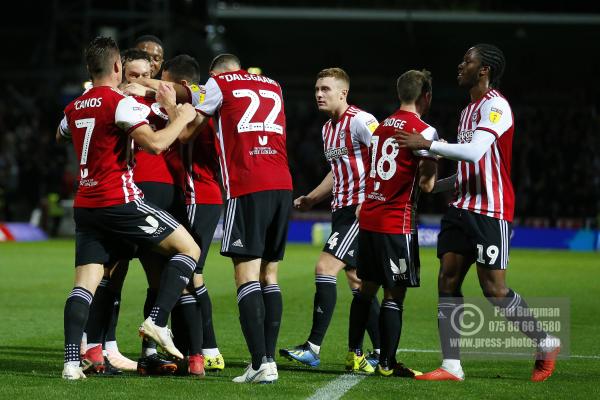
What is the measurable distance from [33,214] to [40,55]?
8973 millimetres

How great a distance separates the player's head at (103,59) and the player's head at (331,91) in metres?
2.00

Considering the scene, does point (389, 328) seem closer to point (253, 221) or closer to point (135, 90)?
point (253, 221)

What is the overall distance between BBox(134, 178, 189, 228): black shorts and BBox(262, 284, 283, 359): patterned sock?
896 mm

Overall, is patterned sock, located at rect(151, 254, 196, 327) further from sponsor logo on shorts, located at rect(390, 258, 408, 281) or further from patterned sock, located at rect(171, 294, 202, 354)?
sponsor logo on shorts, located at rect(390, 258, 408, 281)

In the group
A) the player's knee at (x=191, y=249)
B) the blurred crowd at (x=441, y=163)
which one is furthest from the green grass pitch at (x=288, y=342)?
the blurred crowd at (x=441, y=163)

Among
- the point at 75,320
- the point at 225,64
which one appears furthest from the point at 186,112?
the point at 75,320

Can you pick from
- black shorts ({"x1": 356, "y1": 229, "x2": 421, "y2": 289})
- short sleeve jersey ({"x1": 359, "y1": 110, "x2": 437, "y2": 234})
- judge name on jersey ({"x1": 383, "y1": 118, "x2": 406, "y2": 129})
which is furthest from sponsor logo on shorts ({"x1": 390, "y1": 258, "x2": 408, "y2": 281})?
judge name on jersey ({"x1": 383, "y1": 118, "x2": 406, "y2": 129})

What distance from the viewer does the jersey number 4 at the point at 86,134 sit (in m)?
6.97

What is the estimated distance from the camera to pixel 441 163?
1115 inches

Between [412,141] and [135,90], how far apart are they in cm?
201

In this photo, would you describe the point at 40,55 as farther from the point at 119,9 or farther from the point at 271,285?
the point at 271,285

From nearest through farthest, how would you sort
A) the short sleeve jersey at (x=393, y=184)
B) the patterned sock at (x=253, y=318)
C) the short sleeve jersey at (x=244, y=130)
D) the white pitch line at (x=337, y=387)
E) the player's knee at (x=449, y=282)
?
the white pitch line at (x=337, y=387), the patterned sock at (x=253, y=318), the short sleeve jersey at (x=244, y=130), the player's knee at (x=449, y=282), the short sleeve jersey at (x=393, y=184)

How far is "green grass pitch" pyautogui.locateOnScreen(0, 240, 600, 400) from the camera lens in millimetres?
6648

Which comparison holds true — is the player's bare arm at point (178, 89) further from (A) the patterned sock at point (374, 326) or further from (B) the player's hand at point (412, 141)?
(A) the patterned sock at point (374, 326)
